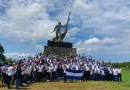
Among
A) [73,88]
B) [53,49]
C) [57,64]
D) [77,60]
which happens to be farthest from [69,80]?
[53,49]

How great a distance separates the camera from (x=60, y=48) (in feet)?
137

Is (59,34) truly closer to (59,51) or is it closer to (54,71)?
(59,51)

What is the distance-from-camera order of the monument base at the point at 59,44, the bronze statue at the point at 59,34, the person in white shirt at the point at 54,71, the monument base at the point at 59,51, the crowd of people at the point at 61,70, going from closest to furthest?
1. the crowd of people at the point at 61,70
2. the person in white shirt at the point at 54,71
3. the monument base at the point at 59,51
4. the monument base at the point at 59,44
5. the bronze statue at the point at 59,34

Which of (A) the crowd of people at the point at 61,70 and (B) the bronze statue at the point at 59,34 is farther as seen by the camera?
(B) the bronze statue at the point at 59,34

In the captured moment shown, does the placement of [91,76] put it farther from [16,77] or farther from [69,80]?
[16,77]

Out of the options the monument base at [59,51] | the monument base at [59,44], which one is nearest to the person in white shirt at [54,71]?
the monument base at [59,51]

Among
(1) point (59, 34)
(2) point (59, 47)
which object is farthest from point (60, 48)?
(1) point (59, 34)

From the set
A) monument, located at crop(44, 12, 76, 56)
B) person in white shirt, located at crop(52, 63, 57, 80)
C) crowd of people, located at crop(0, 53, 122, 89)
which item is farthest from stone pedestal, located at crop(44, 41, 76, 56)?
person in white shirt, located at crop(52, 63, 57, 80)

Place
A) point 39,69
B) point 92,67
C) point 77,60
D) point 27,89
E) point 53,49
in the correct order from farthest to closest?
point 53,49, point 77,60, point 92,67, point 39,69, point 27,89

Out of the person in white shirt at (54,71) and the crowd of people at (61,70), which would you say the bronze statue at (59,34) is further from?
the person in white shirt at (54,71)

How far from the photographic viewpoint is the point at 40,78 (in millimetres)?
28438

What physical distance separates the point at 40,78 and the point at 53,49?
1338cm

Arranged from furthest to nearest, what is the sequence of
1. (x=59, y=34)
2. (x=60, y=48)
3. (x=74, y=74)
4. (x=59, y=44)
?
(x=59, y=34) → (x=59, y=44) → (x=60, y=48) → (x=74, y=74)

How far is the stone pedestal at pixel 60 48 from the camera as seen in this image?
4162 centimetres
